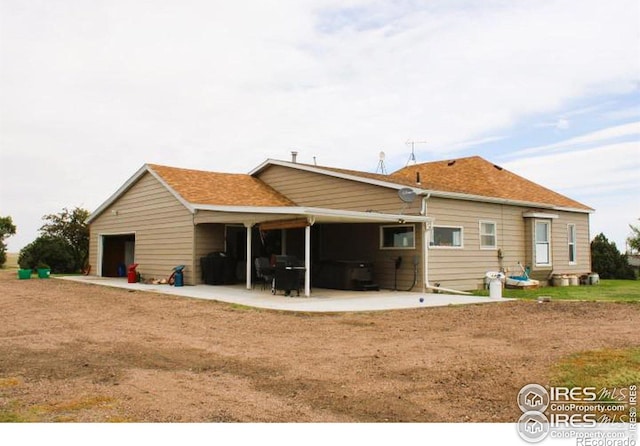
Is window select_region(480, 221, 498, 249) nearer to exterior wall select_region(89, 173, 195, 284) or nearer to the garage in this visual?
exterior wall select_region(89, 173, 195, 284)

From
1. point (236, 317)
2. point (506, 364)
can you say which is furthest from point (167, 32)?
point (506, 364)

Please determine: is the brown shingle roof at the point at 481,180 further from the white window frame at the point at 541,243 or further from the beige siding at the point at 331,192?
the beige siding at the point at 331,192

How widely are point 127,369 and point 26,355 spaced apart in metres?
1.66

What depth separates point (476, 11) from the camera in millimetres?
9055

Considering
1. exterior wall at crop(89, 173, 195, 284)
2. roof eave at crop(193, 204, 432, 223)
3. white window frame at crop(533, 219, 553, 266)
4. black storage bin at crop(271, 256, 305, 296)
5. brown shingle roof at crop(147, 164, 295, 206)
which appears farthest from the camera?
white window frame at crop(533, 219, 553, 266)

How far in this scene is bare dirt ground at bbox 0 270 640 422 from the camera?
14.9ft

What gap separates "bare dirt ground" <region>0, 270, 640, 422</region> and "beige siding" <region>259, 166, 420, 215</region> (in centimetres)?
540

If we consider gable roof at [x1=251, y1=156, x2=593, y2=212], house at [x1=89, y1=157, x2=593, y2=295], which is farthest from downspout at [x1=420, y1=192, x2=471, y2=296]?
gable roof at [x1=251, y1=156, x2=593, y2=212]

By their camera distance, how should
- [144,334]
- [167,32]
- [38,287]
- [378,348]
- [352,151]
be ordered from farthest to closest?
1. [352,151]
2. [38,287]
3. [167,32]
4. [144,334]
5. [378,348]

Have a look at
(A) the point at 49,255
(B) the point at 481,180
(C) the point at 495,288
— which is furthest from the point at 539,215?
(A) the point at 49,255

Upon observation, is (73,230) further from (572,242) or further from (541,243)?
(572,242)

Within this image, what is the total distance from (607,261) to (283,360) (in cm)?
2286

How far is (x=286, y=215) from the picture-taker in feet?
45.5

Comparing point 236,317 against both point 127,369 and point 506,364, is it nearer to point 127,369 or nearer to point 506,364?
point 127,369
